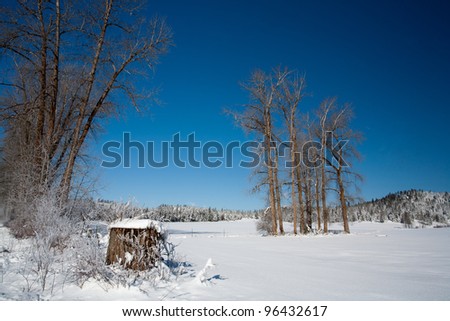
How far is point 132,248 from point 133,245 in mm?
138

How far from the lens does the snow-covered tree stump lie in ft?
13.6

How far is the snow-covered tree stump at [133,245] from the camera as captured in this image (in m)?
4.14

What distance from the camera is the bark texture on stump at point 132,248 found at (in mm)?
4133

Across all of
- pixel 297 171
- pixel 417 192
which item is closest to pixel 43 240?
pixel 297 171

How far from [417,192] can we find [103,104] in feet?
674

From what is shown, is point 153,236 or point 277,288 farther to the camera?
point 153,236

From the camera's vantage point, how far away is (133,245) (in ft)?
13.5

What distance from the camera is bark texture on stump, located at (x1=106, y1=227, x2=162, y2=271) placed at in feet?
13.6

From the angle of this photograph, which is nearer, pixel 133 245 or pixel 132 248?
pixel 133 245
